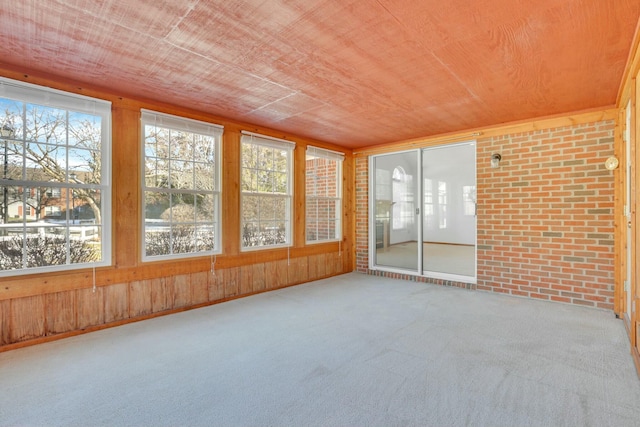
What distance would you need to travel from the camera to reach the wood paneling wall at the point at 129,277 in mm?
2738

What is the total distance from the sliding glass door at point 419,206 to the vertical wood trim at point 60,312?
170 inches

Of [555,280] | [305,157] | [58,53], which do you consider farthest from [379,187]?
[58,53]

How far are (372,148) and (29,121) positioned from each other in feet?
15.0

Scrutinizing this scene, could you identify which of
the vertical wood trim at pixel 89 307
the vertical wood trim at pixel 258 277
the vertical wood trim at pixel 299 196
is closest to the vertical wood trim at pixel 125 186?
the vertical wood trim at pixel 89 307

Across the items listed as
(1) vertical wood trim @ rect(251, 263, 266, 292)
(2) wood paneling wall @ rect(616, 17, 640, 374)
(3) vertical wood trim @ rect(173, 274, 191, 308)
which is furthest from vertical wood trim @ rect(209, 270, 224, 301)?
(2) wood paneling wall @ rect(616, 17, 640, 374)

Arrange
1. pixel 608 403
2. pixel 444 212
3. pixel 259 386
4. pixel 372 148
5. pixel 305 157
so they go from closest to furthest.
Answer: pixel 608 403
pixel 259 386
pixel 305 157
pixel 372 148
pixel 444 212

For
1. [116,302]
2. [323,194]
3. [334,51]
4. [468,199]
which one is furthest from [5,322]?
[468,199]

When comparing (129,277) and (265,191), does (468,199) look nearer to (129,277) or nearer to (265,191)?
(265,191)

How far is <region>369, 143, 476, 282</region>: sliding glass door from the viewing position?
523 cm

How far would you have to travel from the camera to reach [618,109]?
3.53m

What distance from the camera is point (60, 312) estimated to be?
2873 mm

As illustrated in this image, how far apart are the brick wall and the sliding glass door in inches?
19.9

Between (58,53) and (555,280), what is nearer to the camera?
(58,53)

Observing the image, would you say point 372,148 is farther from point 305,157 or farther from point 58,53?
point 58,53
